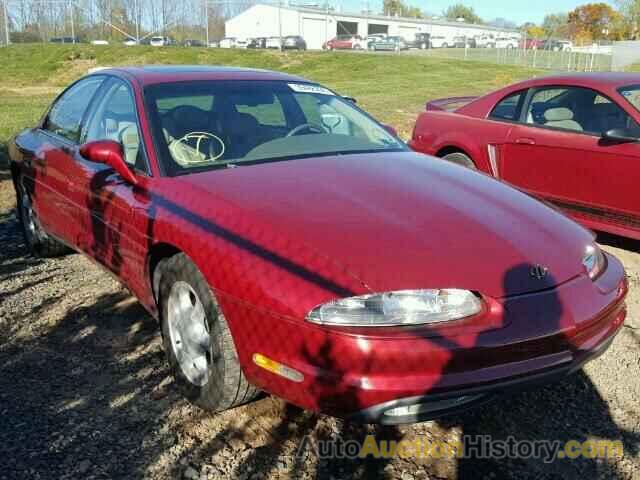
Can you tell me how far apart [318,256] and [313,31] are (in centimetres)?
6250

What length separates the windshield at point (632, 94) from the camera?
5.22 metres

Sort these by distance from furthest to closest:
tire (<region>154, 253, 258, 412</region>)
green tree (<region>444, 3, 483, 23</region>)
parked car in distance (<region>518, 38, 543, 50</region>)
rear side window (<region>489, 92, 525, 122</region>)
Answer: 1. green tree (<region>444, 3, 483, 23</region>)
2. parked car in distance (<region>518, 38, 543, 50</region>)
3. rear side window (<region>489, 92, 525, 122</region>)
4. tire (<region>154, 253, 258, 412</region>)

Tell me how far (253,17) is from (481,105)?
60945 mm

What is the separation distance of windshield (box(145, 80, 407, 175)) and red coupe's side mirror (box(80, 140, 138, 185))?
0.20 meters

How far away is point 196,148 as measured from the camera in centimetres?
339

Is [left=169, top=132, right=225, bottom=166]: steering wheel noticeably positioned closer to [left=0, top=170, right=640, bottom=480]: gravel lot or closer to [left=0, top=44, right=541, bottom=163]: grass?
[left=0, top=170, right=640, bottom=480]: gravel lot

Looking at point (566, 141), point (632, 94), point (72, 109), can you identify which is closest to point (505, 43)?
point (632, 94)

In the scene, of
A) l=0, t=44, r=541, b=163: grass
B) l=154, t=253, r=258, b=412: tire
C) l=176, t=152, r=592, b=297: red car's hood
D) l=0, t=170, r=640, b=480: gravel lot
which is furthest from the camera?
l=0, t=44, r=541, b=163: grass

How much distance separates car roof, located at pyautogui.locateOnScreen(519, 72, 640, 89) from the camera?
5438 millimetres

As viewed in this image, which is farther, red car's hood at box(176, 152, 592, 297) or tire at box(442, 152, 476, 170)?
tire at box(442, 152, 476, 170)

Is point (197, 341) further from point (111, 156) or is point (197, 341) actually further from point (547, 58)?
point (547, 58)

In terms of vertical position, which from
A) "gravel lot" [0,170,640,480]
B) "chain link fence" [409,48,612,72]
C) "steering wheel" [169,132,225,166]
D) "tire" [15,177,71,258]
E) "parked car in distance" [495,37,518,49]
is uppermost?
"parked car in distance" [495,37,518,49]

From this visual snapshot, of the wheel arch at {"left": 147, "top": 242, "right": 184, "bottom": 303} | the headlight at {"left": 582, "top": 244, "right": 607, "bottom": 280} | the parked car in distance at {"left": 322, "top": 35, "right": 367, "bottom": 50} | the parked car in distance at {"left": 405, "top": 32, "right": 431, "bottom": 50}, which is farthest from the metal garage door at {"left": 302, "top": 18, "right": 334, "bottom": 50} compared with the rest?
the headlight at {"left": 582, "top": 244, "right": 607, "bottom": 280}

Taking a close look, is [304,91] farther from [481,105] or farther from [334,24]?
[334,24]
